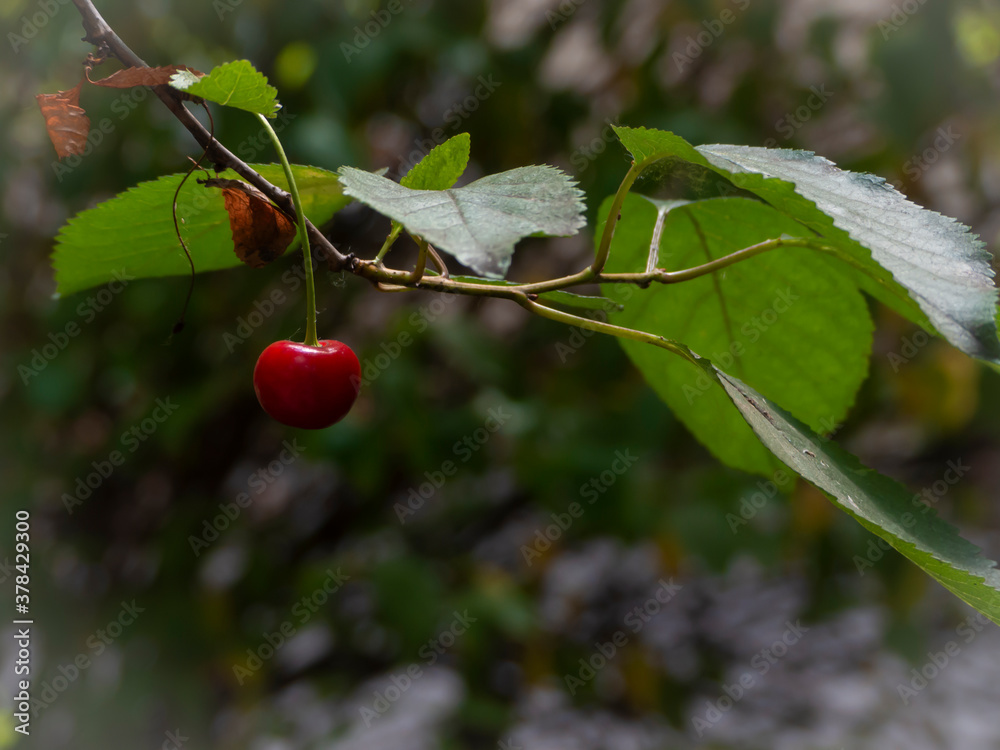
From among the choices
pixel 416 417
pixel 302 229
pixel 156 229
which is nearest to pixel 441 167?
pixel 302 229

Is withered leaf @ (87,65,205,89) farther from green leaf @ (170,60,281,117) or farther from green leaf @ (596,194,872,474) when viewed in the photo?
green leaf @ (596,194,872,474)

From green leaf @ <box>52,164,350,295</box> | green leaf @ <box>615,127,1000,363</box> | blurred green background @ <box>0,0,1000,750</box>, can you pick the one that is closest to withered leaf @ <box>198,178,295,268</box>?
green leaf @ <box>52,164,350,295</box>

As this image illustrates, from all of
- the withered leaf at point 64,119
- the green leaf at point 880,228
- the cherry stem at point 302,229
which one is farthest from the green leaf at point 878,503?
the withered leaf at point 64,119

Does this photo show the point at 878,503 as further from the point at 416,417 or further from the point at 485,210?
the point at 416,417

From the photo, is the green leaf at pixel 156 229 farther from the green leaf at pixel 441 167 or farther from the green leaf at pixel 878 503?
the green leaf at pixel 878 503

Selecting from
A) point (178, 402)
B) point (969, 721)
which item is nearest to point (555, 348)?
point (178, 402)
